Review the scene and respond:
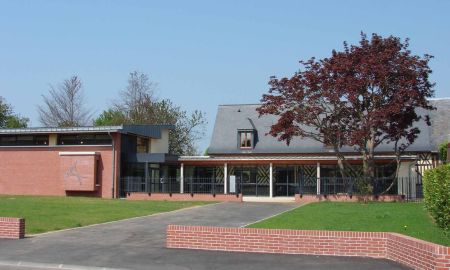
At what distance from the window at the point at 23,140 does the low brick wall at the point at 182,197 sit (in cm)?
745

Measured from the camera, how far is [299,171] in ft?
137

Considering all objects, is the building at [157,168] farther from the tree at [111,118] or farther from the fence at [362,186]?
the tree at [111,118]

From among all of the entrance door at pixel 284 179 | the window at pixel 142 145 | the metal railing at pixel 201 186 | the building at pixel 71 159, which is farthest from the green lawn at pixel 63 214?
the entrance door at pixel 284 179

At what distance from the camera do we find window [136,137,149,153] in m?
41.7

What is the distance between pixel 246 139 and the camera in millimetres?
46250

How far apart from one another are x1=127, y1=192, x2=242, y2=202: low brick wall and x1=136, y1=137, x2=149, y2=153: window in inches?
183

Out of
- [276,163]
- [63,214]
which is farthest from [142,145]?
[63,214]

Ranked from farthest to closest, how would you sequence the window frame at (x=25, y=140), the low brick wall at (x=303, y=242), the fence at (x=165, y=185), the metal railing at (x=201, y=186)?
1. the window frame at (x=25, y=140)
2. the fence at (x=165, y=185)
3. the metal railing at (x=201, y=186)
4. the low brick wall at (x=303, y=242)

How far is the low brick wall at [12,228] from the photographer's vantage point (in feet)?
53.2

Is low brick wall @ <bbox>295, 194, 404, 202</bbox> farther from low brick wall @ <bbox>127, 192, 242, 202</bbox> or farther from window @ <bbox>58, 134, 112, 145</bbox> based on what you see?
window @ <bbox>58, 134, 112, 145</bbox>

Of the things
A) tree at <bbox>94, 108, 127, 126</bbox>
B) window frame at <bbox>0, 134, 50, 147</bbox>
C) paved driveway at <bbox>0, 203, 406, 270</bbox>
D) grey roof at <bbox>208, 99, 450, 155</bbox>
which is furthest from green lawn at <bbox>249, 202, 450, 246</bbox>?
tree at <bbox>94, 108, 127, 126</bbox>

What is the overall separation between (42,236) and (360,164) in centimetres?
2660

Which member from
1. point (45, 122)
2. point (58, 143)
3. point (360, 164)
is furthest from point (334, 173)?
point (45, 122)

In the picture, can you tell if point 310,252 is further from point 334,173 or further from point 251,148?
point 251,148
